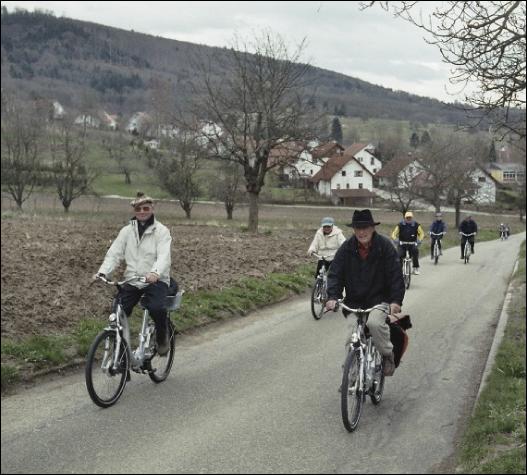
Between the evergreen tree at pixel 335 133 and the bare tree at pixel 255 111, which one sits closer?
the bare tree at pixel 255 111

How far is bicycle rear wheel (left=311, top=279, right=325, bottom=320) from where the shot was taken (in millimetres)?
11555

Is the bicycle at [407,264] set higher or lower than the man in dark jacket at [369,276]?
lower

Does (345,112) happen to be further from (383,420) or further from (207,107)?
(383,420)

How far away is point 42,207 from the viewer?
48.6 m

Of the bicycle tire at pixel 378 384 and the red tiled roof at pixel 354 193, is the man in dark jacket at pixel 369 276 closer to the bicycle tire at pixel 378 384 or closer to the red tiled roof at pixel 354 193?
the bicycle tire at pixel 378 384

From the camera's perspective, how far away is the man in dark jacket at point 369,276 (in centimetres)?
611

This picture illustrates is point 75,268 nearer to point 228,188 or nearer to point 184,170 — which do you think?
point 184,170

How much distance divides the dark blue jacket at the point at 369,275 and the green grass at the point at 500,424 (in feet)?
4.77

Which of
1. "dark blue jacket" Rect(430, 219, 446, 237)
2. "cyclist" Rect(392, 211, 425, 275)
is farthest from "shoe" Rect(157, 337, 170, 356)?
"dark blue jacket" Rect(430, 219, 446, 237)

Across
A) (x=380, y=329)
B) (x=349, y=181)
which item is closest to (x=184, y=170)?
(x=349, y=181)

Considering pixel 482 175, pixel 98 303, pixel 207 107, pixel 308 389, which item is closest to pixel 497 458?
pixel 308 389

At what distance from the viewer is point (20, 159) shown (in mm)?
50812

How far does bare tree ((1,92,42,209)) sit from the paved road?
42637mm

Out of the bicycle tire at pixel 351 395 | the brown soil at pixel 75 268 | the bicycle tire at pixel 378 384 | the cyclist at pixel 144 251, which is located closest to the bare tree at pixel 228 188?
the brown soil at pixel 75 268
